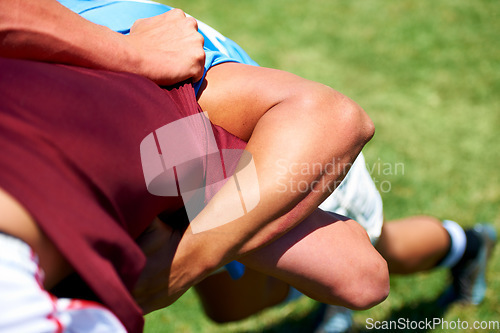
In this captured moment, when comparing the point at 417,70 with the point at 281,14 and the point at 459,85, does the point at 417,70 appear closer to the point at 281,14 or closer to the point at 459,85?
the point at 459,85

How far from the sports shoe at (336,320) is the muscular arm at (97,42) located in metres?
1.24

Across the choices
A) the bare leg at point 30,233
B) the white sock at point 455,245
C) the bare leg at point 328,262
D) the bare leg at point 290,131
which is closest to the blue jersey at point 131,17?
the bare leg at point 290,131

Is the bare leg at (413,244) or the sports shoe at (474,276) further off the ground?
the bare leg at (413,244)

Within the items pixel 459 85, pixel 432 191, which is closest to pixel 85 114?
pixel 432 191

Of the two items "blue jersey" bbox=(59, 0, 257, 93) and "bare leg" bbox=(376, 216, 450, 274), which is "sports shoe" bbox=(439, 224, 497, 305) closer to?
"bare leg" bbox=(376, 216, 450, 274)

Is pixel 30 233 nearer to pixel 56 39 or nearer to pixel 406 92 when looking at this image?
pixel 56 39

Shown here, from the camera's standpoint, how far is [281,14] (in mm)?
3656

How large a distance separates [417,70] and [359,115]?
2.36 metres

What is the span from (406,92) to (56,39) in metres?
2.49

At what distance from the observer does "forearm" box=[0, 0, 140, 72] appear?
0.81 m

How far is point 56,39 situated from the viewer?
84 centimetres

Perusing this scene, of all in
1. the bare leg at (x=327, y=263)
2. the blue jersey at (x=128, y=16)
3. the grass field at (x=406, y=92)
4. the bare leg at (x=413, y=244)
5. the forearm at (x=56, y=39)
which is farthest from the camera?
the grass field at (x=406, y=92)

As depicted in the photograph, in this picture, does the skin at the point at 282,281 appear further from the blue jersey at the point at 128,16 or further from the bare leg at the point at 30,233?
the bare leg at the point at 30,233

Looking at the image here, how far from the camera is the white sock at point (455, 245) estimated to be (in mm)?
1928
